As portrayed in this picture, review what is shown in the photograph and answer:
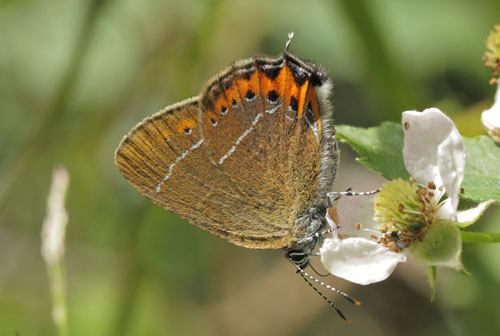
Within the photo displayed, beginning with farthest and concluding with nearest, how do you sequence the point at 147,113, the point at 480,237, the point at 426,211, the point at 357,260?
the point at 147,113, the point at 426,211, the point at 357,260, the point at 480,237

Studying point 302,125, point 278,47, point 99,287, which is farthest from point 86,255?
point 302,125

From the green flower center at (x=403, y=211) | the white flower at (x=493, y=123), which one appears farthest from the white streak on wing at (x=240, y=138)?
the white flower at (x=493, y=123)

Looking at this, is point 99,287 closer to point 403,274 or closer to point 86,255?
point 86,255

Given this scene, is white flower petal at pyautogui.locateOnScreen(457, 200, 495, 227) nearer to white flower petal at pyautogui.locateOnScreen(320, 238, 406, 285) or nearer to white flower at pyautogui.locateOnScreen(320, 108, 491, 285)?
white flower at pyautogui.locateOnScreen(320, 108, 491, 285)

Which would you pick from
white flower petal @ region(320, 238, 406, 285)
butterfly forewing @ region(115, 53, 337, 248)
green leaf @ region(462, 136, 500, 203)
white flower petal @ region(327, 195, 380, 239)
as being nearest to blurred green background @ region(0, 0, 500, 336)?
butterfly forewing @ region(115, 53, 337, 248)

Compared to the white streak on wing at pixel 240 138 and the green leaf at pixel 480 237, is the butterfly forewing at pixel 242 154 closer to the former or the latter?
the white streak on wing at pixel 240 138

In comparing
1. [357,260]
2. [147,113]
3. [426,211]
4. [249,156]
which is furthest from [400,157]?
[147,113]

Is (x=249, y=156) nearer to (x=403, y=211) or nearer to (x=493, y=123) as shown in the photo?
(x=403, y=211)
